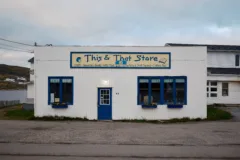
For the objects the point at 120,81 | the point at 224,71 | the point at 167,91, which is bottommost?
the point at 167,91

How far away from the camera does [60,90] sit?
18422 mm

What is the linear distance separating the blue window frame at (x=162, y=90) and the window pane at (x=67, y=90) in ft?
14.6

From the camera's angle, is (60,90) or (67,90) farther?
(67,90)

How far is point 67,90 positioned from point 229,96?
18.3 meters

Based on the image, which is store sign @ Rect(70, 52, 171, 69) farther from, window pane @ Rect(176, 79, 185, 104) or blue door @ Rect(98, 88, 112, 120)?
blue door @ Rect(98, 88, 112, 120)

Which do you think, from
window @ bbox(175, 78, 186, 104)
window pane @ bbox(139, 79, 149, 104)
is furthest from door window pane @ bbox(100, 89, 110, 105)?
window @ bbox(175, 78, 186, 104)

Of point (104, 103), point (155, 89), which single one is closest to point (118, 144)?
point (104, 103)

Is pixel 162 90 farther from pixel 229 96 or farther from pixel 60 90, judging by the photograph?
pixel 229 96

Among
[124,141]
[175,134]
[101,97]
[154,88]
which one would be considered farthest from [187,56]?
[124,141]

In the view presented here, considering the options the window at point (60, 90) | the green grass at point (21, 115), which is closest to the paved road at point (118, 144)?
the window at point (60, 90)

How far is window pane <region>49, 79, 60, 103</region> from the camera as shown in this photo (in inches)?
728

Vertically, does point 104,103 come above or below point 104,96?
below

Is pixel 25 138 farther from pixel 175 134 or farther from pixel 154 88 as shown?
pixel 154 88

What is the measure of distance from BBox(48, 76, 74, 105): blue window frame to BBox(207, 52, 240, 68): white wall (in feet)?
61.3
